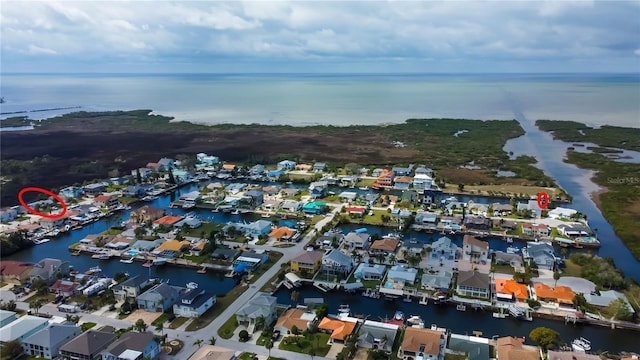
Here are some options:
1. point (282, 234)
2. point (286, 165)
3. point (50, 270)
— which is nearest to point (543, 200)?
point (282, 234)

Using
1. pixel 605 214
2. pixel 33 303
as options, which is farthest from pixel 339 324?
pixel 605 214

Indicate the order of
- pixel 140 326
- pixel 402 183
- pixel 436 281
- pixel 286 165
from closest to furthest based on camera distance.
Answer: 1. pixel 140 326
2. pixel 436 281
3. pixel 402 183
4. pixel 286 165

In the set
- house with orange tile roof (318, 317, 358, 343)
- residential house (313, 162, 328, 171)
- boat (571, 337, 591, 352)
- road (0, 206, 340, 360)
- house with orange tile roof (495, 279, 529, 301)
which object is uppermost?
residential house (313, 162, 328, 171)

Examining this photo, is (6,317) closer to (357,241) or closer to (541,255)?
(357,241)

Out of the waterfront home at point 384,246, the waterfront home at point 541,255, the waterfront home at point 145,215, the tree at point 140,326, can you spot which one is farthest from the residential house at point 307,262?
the waterfront home at point 145,215

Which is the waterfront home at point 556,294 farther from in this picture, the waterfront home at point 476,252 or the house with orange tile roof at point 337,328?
the house with orange tile roof at point 337,328

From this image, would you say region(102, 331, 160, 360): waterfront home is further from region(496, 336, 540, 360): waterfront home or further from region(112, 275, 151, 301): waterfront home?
region(496, 336, 540, 360): waterfront home

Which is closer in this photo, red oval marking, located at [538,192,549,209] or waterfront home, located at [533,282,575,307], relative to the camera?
waterfront home, located at [533,282,575,307]

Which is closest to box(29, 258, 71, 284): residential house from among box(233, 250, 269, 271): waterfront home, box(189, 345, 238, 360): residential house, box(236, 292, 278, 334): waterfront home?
box(233, 250, 269, 271): waterfront home
